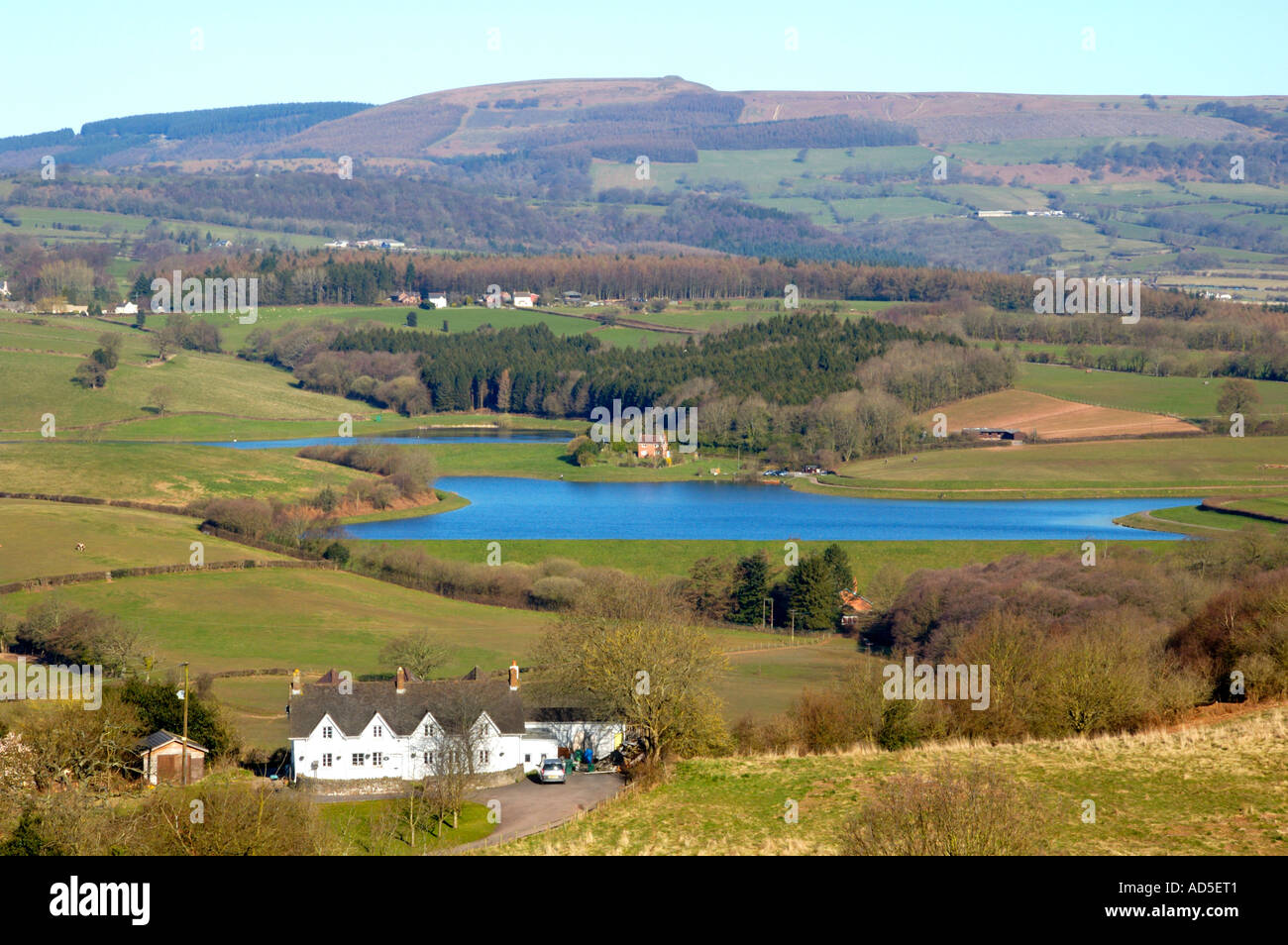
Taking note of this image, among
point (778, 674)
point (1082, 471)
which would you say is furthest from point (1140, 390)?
point (778, 674)

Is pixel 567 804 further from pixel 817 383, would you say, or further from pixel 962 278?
Result: pixel 962 278

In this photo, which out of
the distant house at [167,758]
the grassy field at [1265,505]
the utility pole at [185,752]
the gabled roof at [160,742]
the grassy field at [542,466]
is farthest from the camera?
the grassy field at [542,466]

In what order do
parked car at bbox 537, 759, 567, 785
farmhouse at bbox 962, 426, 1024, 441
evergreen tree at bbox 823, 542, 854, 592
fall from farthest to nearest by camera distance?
farmhouse at bbox 962, 426, 1024, 441 → evergreen tree at bbox 823, 542, 854, 592 → parked car at bbox 537, 759, 567, 785

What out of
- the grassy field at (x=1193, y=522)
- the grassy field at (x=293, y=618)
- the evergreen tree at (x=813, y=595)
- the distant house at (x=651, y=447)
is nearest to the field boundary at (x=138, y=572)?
the grassy field at (x=293, y=618)

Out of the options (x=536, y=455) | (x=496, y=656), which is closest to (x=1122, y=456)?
(x=536, y=455)

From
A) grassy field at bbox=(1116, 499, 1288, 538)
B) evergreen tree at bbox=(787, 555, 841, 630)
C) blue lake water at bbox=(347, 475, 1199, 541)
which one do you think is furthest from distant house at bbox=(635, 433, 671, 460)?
evergreen tree at bbox=(787, 555, 841, 630)

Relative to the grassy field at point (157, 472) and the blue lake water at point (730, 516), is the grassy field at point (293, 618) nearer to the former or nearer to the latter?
the blue lake water at point (730, 516)

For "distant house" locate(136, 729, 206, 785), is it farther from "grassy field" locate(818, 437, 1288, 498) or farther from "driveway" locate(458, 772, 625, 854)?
"grassy field" locate(818, 437, 1288, 498)
